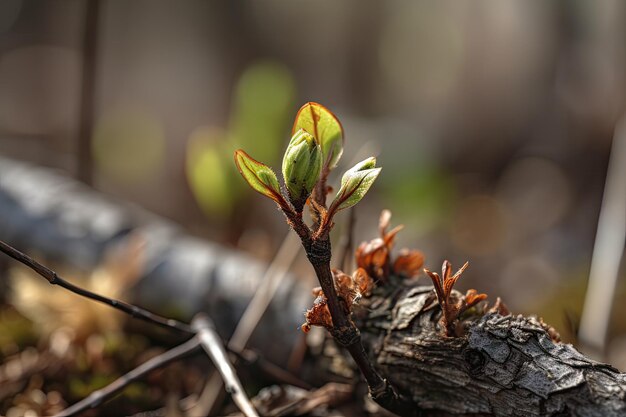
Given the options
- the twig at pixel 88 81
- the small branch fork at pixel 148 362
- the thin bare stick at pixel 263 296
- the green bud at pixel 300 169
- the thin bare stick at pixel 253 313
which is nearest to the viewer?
the green bud at pixel 300 169

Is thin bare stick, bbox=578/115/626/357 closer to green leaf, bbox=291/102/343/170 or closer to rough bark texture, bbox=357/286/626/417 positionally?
rough bark texture, bbox=357/286/626/417

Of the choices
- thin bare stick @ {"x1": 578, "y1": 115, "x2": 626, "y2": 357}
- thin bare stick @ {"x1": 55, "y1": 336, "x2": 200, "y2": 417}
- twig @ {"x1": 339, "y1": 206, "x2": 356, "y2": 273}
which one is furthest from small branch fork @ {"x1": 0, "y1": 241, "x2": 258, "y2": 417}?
thin bare stick @ {"x1": 578, "y1": 115, "x2": 626, "y2": 357}

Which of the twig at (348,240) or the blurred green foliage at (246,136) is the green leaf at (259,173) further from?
the blurred green foliage at (246,136)

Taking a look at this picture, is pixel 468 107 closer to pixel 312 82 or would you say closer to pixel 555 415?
pixel 312 82

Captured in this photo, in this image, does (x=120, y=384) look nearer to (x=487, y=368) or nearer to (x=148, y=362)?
(x=148, y=362)

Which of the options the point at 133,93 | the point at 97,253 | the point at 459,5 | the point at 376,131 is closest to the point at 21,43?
the point at 133,93

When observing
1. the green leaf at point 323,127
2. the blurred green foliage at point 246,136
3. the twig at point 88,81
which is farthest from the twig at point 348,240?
the twig at point 88,81
